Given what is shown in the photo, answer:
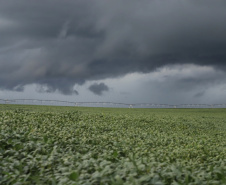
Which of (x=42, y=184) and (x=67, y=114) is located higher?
(x=67, y=114)

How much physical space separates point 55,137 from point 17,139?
1465 millimetres

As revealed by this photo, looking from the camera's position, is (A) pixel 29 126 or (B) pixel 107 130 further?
(B) pixel 107 130

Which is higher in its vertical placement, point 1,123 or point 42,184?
point 1,123

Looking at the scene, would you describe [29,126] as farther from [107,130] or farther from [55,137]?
[107,130]

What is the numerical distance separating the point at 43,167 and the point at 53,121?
760cm

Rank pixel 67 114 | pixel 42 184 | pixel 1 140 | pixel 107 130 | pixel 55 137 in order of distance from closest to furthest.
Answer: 1. pixel 42 184
2. pixel 1 140
3. pixel 55 137
4. pixel 107 130
5. pixel 67 114

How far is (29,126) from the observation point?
12438 millimetres

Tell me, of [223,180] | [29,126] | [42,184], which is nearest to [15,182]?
[42,184]

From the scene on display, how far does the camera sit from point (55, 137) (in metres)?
10.8

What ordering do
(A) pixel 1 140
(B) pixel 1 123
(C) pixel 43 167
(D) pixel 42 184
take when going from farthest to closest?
(B) pixel 1 123 < (A) pixel 1 140 < (C) pixel 43 167 < (D) pixel 42 184

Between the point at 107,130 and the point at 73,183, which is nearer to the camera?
the point at 73,183

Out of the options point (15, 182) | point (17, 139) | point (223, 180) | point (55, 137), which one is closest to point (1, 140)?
point (17, 139)

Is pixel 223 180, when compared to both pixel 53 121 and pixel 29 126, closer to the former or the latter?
pixel 29 126

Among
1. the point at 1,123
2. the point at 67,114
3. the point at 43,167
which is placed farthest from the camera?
the point at 67,114
